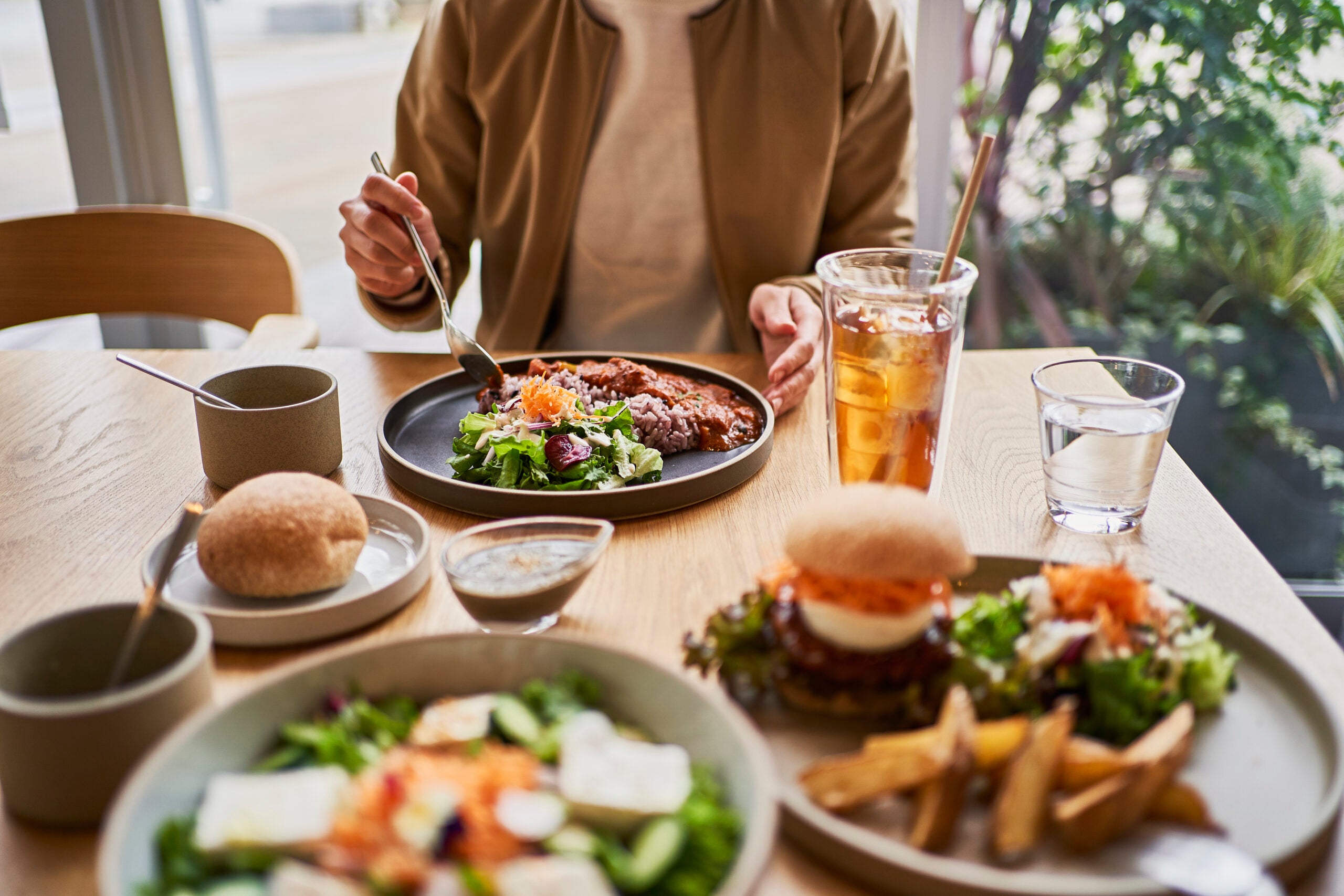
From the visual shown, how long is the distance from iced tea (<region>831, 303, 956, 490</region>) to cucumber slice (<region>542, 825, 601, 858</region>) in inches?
27.9

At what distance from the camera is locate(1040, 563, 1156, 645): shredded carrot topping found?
2.90ft

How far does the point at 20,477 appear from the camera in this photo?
141 cm

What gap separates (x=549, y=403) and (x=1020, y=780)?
838 mm

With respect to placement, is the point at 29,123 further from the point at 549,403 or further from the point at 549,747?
the point at 549,747

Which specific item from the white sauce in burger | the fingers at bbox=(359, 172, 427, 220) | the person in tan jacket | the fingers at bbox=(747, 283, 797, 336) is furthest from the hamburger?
the person in tan jacket

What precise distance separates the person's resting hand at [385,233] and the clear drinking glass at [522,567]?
0.80 m

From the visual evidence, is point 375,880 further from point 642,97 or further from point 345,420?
point 642,97

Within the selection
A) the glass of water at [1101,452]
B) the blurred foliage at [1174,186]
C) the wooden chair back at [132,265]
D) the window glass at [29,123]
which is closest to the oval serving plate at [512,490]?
the glass of water at [1101,452]

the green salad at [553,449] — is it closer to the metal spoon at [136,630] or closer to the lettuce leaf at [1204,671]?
the metal spoon at [136,630]

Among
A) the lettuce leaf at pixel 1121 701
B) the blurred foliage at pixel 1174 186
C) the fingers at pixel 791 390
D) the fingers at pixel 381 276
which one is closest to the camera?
the lettuce leaf at pixel 1121 701

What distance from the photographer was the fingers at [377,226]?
171 cm

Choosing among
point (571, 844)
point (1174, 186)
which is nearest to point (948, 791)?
point (571, 844)

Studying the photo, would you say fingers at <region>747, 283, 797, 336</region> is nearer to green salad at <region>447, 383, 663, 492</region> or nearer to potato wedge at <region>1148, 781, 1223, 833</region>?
green salad at <region>447, 383, 663, 492</region>

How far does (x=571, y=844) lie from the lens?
65 centimetres
